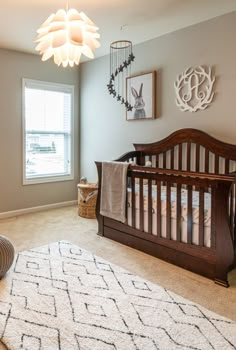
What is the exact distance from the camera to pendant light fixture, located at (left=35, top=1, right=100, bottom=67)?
6.45 ft

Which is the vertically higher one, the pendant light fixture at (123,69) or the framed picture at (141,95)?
the pendant light fixture at (123,69)

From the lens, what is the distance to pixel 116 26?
3.19 m

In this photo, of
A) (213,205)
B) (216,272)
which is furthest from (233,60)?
(216,272)

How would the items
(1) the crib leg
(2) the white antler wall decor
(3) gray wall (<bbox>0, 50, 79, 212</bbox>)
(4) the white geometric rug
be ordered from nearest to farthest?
(4) the white geometric rug
(1) the crib leg
(2) the white antler wall decor
(3) gray wall (<bbox>0, 50, 79, 212</bbox>)

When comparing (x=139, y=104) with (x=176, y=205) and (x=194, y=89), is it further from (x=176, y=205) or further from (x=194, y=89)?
(x=176, y=205)

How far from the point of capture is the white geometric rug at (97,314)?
5.09 feet

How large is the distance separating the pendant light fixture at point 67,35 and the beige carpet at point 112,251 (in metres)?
1.78

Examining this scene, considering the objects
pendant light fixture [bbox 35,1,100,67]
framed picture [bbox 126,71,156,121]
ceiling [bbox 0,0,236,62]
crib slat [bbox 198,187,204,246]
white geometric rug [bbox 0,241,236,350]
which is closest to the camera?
white geometric rug [bbox 0,241,236,350]

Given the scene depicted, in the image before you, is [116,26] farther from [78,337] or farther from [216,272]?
[78,337]

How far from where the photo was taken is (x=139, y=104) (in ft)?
12.6

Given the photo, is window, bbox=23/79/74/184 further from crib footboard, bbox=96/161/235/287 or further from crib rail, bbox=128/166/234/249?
crib rail, bbox=128/166/234/249

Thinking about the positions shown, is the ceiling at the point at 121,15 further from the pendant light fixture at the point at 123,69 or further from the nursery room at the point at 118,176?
the pendant light fixture at the point at 123,69

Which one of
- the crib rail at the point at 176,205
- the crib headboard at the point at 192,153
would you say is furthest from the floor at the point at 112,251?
the crib headboard at the point at 192,153

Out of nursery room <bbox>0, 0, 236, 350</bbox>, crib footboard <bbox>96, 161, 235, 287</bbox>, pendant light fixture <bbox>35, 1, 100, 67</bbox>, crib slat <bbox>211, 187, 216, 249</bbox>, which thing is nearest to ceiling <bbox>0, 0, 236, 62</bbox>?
nursery room <bbox>0, 0, 236, 350</bbox>
